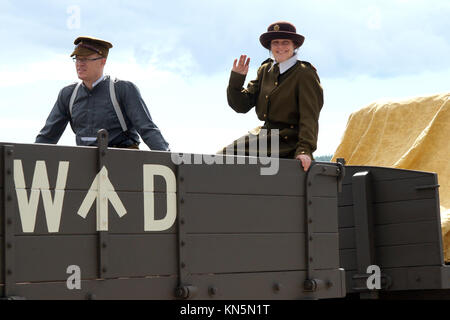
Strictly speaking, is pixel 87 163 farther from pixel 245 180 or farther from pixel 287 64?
pixel 287 64

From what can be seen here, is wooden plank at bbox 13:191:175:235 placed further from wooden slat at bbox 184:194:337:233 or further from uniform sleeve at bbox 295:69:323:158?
uniform sleeve at bbox 295:69:323:158

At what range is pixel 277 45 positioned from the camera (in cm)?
507

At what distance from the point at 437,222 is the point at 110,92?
2.47 metres

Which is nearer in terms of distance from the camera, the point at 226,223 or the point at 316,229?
the point at 226,223

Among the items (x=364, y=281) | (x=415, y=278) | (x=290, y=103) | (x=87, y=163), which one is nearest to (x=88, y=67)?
(x=87, y=163)

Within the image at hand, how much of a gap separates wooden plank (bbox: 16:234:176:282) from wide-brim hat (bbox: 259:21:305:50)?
1791 mm

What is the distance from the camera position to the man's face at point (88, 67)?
15.1 ft

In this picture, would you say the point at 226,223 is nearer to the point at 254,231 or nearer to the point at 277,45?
the point at 254,231

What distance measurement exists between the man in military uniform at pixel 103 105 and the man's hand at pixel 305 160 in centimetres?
81

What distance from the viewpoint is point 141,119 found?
4453 mm

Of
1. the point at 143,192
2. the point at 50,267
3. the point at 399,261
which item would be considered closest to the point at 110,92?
the point at 143,192

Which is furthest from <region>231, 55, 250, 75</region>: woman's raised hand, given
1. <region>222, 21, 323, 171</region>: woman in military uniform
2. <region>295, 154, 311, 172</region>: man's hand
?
<region>295, 154, 311, 172</region>: man's hand

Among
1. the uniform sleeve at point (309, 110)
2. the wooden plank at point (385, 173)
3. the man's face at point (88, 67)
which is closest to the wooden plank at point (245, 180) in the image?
the uniform sleeve at point (309, 110)

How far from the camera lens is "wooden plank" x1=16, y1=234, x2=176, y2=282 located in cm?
335
